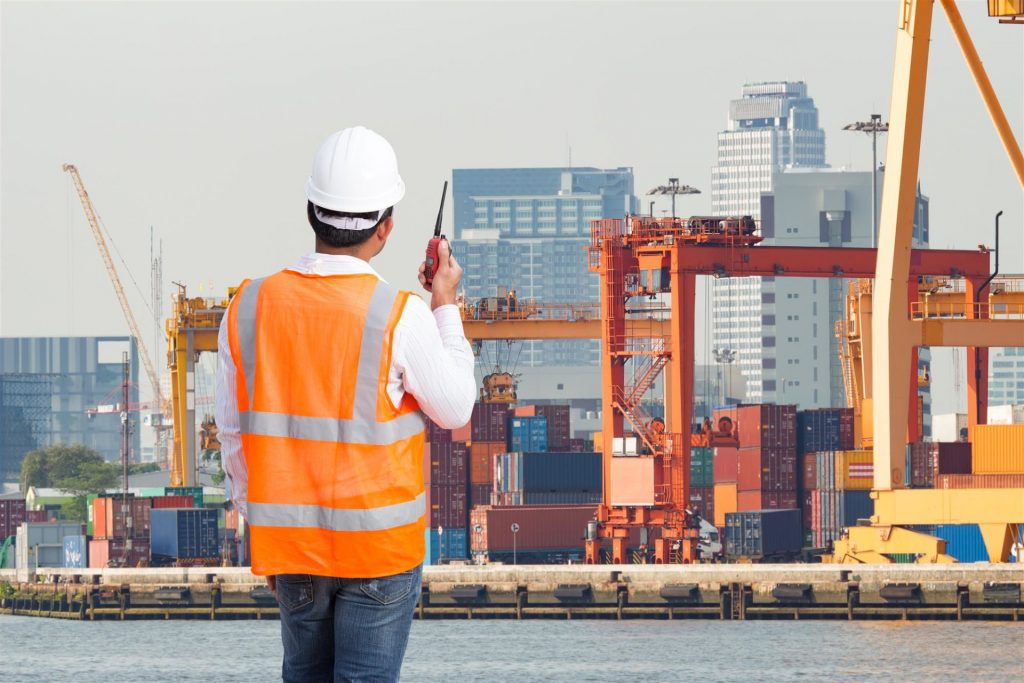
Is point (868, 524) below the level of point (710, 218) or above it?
below

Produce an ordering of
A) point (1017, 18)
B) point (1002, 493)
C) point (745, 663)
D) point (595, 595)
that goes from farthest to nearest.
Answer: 1. point (595, 595)
2. point (1002, 493)
3. point (745, 663)
4. point (1017, 18)

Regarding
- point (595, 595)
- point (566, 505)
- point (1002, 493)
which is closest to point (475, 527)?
point (566, 505)

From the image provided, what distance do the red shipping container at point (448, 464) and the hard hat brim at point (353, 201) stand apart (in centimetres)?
6733

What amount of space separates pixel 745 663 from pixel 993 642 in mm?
6527

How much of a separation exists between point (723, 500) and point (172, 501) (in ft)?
67.7

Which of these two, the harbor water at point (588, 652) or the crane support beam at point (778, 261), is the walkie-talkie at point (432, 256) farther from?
the crane support beam at point (778, 261)

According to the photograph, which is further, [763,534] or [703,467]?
[703,467]

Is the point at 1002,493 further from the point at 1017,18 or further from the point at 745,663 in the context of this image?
the point at 1017,18

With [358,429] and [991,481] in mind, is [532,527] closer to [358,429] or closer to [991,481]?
[991,481]

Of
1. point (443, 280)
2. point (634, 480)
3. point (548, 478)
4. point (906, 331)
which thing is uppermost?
point (906, 331)

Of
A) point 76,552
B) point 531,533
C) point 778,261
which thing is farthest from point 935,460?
point 76,552

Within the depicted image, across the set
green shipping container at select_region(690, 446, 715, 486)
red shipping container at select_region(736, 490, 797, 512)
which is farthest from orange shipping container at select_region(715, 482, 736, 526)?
red shipping container at select_region(736, 490, 797, 512)

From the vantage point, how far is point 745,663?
4069cm

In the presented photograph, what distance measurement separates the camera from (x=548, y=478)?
70.1 meters
